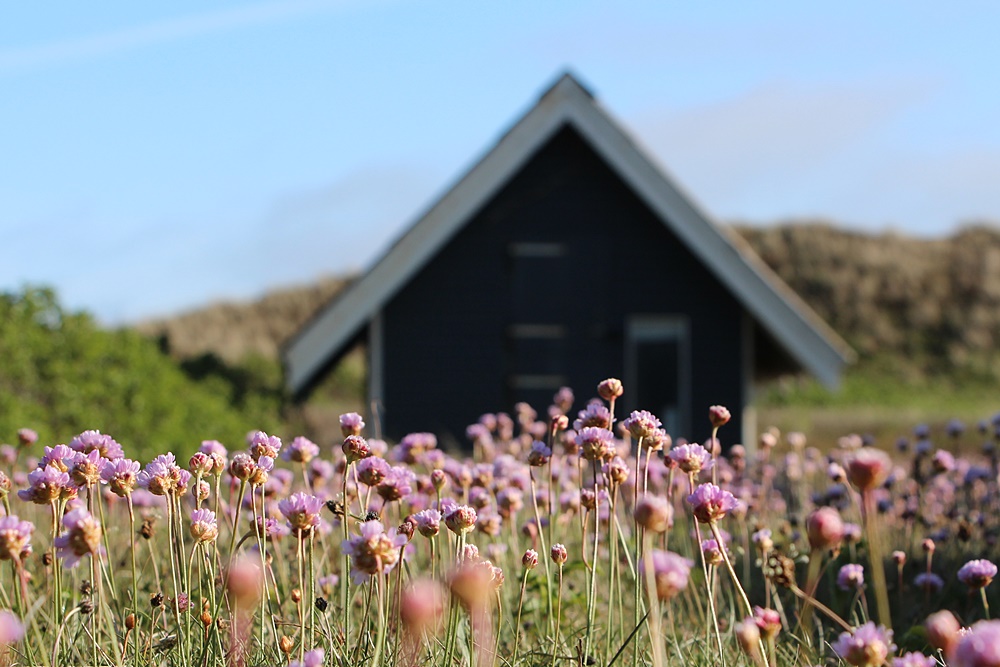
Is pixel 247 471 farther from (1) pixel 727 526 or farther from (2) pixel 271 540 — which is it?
(1) pixel 727 526

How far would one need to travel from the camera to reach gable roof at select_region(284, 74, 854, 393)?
1154 centimetres

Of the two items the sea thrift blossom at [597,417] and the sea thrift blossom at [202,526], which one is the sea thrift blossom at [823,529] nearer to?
the sea thrift blossom at [597,417]

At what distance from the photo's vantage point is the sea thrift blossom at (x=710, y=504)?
2189 millimetres

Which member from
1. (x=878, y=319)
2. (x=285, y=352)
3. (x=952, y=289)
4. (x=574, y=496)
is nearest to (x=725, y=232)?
(x=285, y=352)

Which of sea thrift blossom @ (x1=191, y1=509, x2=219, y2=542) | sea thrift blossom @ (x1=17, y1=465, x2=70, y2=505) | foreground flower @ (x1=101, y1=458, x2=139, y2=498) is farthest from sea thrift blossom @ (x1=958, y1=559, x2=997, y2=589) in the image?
sea thrift blossom @ (x1=17, y1=465, x2=70, y2=505)

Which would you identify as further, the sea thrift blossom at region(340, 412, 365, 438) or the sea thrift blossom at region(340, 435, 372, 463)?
the sea thrift blossom at region(340, 412, 365, 438)

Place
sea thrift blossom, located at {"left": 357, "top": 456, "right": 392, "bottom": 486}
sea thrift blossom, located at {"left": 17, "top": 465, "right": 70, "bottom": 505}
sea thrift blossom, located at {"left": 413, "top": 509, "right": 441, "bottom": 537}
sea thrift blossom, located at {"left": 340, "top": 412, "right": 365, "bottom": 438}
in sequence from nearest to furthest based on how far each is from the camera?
sea thrift blossom, located at {"left": 17, "top": 465, "right": 70, "bottom": 505} < sea thrift blossom, located at {"left": 413, "top": 509, "right": 441, "bottom": 537} < sea thrift blossom, located at {"left": 357, "top": 456, "right": 392, "bottom": 486} < sea thrift blossom, located at {"left": 340, "top": 412, "right": 365, "bottom": 438}

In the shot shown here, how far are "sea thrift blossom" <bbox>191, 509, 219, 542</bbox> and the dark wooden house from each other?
30.6 feet

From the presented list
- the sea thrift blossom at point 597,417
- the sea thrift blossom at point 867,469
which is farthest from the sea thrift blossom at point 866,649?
the sea thrift blossom at point 597,417

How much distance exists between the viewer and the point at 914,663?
1.95 metres

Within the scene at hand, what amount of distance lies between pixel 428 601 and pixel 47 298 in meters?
9.66

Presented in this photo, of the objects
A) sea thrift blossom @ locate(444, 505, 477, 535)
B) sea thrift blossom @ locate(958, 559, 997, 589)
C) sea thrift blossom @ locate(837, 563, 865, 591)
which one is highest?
sea thrift blossom @ locate(444, 505, 477, 535)

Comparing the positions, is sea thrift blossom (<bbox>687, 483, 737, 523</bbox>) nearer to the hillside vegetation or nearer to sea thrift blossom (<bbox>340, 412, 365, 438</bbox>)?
sea thrift blossom (<bbox>340, 412, 365, 438</bbox>)

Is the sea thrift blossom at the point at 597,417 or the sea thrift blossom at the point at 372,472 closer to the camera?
the sea thrift blossom at the point at 372,472
